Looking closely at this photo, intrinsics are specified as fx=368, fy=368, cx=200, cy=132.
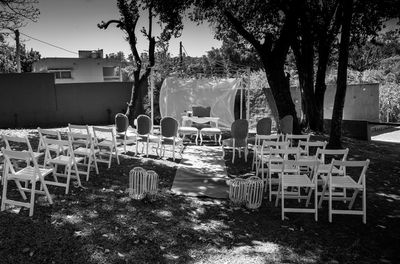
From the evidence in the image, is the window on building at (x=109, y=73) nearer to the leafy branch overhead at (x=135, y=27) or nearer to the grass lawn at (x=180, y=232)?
the leafy branch overhead at (x=135, y=27)

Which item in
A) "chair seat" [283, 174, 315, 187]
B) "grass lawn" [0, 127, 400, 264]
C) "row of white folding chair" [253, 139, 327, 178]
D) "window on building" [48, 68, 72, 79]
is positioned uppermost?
"window on building" [48, 68, 72, 79]

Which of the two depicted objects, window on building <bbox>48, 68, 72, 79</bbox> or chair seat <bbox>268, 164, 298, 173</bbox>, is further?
→ window on building <bbox>48, 68, 72, 79</bbox>

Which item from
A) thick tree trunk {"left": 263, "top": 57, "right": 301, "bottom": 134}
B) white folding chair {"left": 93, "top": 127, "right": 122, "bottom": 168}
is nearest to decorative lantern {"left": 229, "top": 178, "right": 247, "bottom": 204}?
white folding chair {"left": 93, "top": 127, "right": 122, "bottom": 168}

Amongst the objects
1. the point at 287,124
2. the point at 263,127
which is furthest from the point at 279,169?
the point at 287,124

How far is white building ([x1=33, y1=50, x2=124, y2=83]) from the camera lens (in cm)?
2792

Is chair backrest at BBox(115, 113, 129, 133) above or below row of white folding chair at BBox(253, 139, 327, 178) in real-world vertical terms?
above

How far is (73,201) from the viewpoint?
5.67 metres

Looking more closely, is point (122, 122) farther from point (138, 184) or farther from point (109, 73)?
point (109, 73)

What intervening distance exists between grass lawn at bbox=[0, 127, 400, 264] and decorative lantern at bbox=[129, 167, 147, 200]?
0.39 feet

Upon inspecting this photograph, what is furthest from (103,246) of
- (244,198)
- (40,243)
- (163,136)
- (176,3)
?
(176,3)

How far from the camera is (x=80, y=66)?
95.6ft

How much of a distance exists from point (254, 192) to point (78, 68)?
26208mm

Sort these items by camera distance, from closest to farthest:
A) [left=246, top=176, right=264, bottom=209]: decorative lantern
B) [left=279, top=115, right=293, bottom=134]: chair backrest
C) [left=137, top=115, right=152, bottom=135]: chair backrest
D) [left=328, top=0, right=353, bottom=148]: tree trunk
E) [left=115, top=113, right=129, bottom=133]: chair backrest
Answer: [left=246, top=176, right=264, bottom=209]: decorative lantern, [left=328, top=0, right=353, bottom=148]: tree trunk, [left=115, top=113, right=129, bottom=133]: chair backrest, [left=137, top=115, right=152, bottom=135]: chair backrest, [left=279, top=115, right=293, bottom=134]: chair backrest

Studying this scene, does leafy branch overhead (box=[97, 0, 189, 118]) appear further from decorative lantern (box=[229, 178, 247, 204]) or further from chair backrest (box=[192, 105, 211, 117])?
decorative lantern (box=[229, 178, 247, 204])
